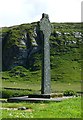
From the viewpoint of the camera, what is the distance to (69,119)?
21.4 meters

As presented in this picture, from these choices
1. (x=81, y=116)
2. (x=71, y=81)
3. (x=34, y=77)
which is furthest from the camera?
(x=34, y=77)

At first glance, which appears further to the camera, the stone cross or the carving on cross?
the carving on cross

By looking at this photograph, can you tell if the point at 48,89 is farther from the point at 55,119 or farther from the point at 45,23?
the point at 55,119

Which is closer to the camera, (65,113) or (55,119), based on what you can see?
(55,119)

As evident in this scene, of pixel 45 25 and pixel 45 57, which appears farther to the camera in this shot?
pixel 45 25

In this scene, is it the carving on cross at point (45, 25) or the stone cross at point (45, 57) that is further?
the carving on cross at point (45, 25)

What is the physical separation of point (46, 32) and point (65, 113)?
21277 mm

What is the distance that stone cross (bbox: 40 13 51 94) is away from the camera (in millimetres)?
42812

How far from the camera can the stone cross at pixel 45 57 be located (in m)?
42.8

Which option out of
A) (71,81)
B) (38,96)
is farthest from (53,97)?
(71,81)

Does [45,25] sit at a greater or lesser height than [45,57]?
greater

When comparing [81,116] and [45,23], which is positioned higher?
[45,23]

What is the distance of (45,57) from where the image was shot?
43.2 metres

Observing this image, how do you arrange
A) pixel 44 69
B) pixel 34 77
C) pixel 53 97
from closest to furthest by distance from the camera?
pixel 53 97 < pixel 44 69 < pixel 34 77
